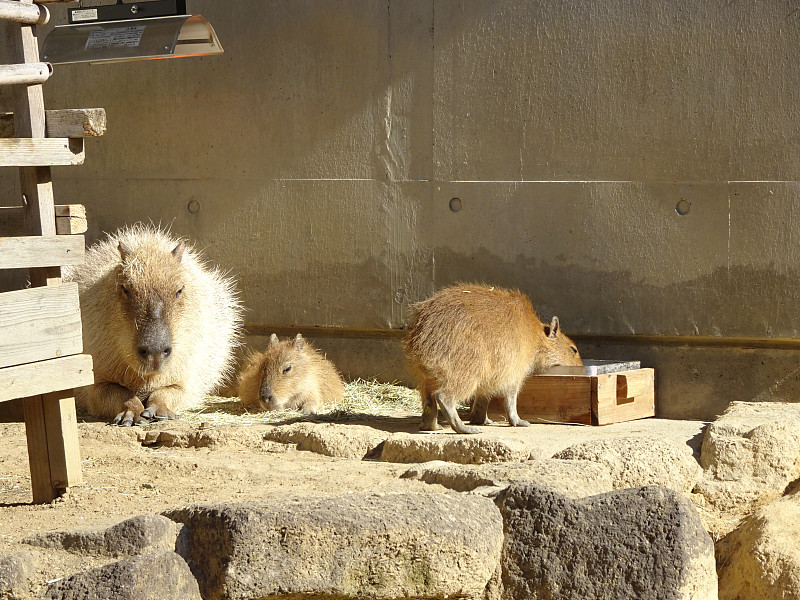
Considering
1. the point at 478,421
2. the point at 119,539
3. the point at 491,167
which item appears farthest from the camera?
the point at 491,167

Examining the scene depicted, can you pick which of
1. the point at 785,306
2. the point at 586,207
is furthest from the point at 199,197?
the point at 785,306

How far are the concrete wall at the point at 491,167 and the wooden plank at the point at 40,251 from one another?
125 inches

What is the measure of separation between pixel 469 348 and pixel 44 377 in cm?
244

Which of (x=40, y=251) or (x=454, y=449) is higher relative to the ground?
(x=40, y=251)

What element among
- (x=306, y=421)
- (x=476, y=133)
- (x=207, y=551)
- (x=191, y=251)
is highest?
(x=476, y=133)

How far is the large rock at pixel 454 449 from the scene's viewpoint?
486 centimetres

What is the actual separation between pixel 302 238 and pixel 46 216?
3.23 metres

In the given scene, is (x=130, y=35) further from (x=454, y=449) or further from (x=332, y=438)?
(x=454, y=449)

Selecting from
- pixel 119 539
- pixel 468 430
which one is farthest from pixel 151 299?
pixel 119 539

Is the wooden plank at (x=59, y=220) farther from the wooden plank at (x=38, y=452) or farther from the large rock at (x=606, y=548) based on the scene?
the large rock at (x=606, y=548)

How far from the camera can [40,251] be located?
436cm

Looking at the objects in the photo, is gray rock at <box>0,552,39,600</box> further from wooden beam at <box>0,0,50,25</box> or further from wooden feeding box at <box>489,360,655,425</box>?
wooden feeding box at <box>489,360,655,425</box>

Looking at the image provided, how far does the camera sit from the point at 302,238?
759 cm

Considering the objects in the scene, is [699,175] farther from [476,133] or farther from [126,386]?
[126,386]
